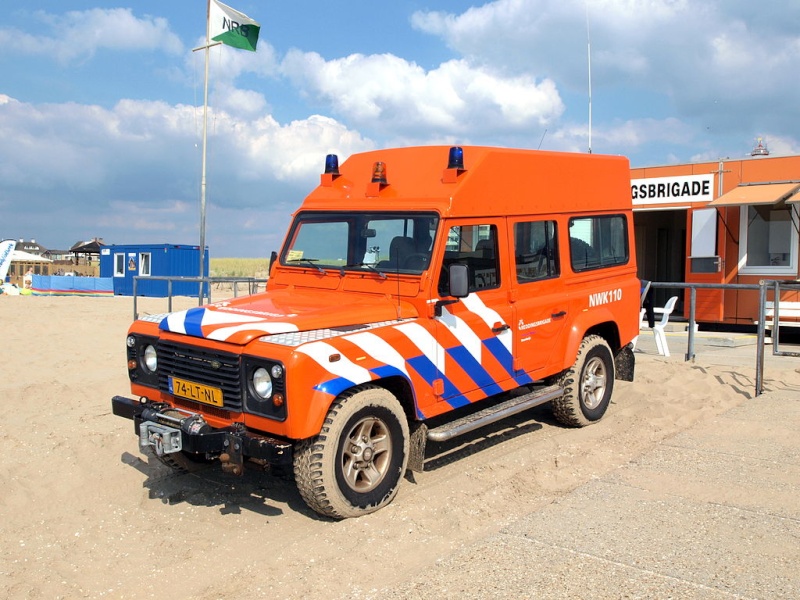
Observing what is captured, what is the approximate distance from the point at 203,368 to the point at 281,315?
2.11 feet

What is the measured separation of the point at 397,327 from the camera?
5.36 m

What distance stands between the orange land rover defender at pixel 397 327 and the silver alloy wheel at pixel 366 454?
0.01 metres

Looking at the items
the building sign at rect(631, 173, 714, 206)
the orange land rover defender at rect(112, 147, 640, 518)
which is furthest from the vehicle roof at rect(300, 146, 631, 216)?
the building sign at rect(631, 173, 714, 206)

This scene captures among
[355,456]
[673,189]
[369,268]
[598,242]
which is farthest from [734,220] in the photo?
[355,456]

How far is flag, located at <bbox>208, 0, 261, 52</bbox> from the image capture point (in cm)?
1752

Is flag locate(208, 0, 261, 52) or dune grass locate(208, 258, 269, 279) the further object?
dune grass locate(208, 258, 269, 279)

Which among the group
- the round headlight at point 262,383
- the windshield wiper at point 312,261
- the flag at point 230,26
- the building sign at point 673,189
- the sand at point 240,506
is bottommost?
the sand at point 240,506

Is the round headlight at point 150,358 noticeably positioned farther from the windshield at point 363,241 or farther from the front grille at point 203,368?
the windshield at point 363,241

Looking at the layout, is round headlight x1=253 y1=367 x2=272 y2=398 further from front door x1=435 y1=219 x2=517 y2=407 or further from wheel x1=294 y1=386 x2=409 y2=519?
front door x1=435 y1=219 x2=517 y2=407

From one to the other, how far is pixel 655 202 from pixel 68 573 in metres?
13.9

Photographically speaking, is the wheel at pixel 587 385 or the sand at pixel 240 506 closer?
the sand at pixel 240 506

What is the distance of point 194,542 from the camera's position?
4.86m

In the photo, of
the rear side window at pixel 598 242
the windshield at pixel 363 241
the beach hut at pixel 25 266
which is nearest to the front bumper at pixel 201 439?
the windshield at pixel 363 241

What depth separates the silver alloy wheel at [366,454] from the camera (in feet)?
16.4
